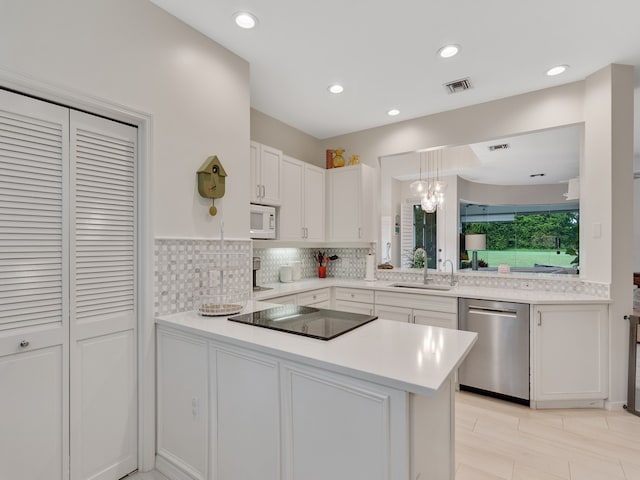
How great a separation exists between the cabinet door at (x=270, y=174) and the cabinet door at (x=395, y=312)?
160 cm

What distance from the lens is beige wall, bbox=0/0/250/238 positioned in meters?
1.55

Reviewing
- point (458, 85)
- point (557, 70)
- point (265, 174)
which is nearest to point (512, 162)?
point (557, 70)

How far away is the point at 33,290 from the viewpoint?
5.13 ft

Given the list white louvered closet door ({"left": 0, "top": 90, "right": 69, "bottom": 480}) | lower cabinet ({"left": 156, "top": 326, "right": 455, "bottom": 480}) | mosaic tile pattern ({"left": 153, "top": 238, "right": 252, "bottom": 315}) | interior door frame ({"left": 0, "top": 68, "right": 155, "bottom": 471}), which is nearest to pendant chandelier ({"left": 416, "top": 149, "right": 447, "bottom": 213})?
mosaic tile pattern ({"left": 153, "top": 238, "right": 252, "bottom": 315})

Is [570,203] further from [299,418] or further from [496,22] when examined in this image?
[299,418]

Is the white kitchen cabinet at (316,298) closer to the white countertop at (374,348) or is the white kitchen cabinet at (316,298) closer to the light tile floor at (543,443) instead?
the white countertop at (374,348)

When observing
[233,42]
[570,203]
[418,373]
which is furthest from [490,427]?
[233,42]

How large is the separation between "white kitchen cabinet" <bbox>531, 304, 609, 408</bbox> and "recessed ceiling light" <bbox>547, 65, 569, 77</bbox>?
2.00 metres

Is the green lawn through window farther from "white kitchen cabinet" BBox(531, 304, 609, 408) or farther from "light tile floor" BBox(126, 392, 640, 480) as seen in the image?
"light tile floor" BBox(126, 392, 640, 480)

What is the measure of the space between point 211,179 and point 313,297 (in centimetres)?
175

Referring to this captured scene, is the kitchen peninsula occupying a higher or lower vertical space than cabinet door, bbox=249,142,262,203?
lower

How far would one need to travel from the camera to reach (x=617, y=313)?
2652 mm

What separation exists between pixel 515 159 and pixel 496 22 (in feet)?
9.36

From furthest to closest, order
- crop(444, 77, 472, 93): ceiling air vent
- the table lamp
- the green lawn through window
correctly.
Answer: the table lamp → the green lawn through window → crop(444, 77, 472, 93): ceiling air vent
